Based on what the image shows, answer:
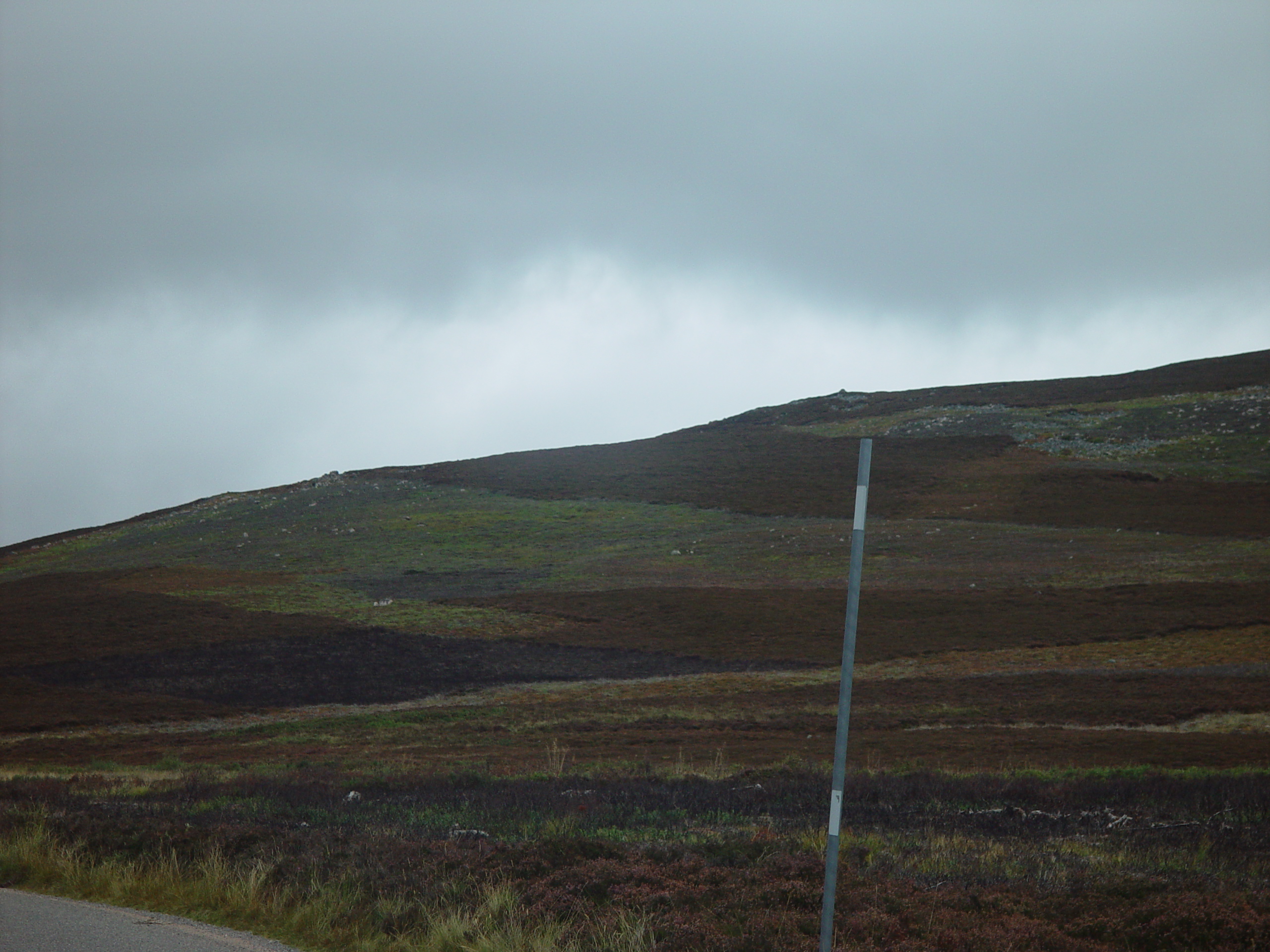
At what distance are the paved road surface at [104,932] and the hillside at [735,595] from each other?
1563 centimetres

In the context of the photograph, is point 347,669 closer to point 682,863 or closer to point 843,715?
point 682,863

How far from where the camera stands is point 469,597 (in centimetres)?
5253

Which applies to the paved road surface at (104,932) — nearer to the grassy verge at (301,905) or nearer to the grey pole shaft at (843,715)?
the grassy verge at (301,905)

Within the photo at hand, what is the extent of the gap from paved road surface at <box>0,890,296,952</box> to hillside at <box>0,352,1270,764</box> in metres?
15.6

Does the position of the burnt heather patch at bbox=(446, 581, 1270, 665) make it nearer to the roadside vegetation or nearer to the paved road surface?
the roadside vegetation

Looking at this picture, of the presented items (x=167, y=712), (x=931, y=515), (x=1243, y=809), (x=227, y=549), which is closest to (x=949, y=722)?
(x=1243, y=809)

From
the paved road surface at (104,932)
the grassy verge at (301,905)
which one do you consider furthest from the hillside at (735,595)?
the paved road surface at (104,932)

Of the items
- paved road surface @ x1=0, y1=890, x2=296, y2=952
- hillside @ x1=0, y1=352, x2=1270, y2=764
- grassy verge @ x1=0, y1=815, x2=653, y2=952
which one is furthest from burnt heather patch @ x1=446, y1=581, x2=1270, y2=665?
paved road surface @ x1=0, y1=890, x2=296, y2=952

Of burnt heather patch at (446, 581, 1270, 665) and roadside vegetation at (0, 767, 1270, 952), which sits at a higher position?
roadside vegetation at (0, 767, 1270, 952)

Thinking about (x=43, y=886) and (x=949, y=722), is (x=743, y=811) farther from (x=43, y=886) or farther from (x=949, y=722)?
(x=949, y=722)

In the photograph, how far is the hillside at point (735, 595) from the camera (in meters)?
28.8

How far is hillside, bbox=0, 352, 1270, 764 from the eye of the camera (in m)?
28.8

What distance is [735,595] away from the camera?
49594mm

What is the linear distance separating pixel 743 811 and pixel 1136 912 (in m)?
7.35
